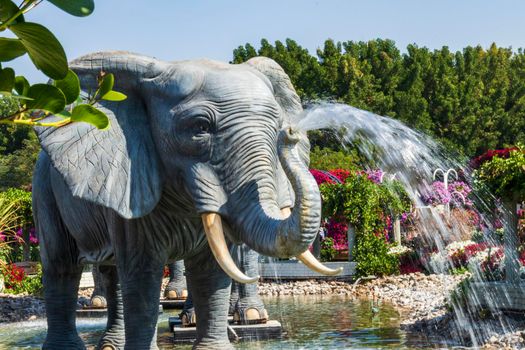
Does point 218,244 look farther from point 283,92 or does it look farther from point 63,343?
point 63,343

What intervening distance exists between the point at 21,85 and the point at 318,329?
732 centimetres

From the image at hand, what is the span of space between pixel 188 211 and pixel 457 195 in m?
16.4

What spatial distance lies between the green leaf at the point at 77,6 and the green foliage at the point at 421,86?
32.7 m

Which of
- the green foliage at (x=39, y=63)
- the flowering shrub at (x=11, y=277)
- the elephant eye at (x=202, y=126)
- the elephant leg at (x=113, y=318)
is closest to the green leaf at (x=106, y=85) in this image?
the green foliage at (x=39, y=63)

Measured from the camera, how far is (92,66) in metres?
4.65

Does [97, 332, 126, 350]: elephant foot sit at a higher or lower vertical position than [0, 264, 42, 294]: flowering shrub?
lower

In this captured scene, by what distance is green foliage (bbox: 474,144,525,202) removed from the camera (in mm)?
7980

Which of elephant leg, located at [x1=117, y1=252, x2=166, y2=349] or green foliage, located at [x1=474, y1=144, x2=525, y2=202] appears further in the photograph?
green foliage, located at [x1=474, y1=144, x2=525, y2=202]

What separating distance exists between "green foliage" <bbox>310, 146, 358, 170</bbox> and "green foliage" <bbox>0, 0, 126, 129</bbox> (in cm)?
2543

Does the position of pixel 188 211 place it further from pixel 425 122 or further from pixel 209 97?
pixel 425 122

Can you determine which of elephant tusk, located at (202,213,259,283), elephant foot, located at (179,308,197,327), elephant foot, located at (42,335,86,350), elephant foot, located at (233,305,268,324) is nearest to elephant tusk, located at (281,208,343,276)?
elephant tusk, located at (202,213,259,283)

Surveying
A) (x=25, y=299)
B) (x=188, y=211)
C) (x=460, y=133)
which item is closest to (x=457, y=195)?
(x=25, y=299)

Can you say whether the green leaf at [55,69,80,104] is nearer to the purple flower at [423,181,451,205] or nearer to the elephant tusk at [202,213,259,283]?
the elephant tusk at [202,213,259,283]

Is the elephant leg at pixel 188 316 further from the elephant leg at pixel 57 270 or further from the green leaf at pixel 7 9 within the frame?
the green leaf at pixel 7 9
